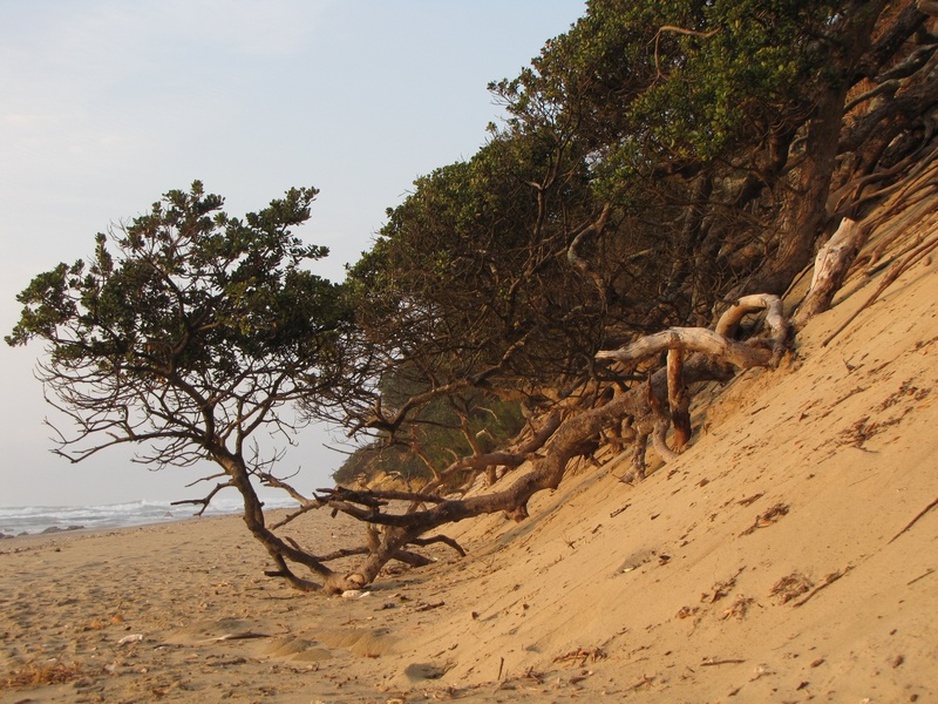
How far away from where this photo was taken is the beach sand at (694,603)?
3.50m

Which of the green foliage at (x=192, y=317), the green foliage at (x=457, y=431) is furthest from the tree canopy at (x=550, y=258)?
the green foliage at (x=457, y=431)

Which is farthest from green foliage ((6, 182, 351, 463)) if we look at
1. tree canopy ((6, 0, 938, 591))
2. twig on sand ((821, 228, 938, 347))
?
twig on sand ((821, 228, 938, 347))

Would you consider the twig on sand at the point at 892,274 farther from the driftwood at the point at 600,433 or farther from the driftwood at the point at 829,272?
the driftwood at the point at 829,272

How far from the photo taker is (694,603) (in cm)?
427

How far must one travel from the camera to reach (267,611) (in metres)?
8.97

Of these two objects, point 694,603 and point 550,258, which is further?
point 550,258

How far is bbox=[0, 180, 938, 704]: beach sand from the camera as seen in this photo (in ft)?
11.5

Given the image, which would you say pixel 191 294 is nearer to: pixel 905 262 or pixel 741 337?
pixel 741 337

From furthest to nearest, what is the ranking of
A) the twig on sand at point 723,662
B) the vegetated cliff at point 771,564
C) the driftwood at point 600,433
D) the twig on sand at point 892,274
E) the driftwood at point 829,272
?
the driftwood at point 600,433, the driftwood at point 829,272, the twig on sand at point 892,274, the twig on sand at point 723,662, the vegetated cliff at point 771,564

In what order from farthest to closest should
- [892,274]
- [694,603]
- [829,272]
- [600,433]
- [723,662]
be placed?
[600,433]
[829,272]
[892,274]
[694,603]
[723,662]

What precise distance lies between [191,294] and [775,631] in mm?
8574

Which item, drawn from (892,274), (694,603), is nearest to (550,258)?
(892,274)

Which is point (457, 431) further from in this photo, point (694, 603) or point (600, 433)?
point (694, 603)

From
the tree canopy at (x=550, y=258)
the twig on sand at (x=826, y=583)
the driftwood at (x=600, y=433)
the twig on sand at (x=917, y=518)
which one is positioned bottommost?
Answer: the twig on sand at (x=826, y=583)
